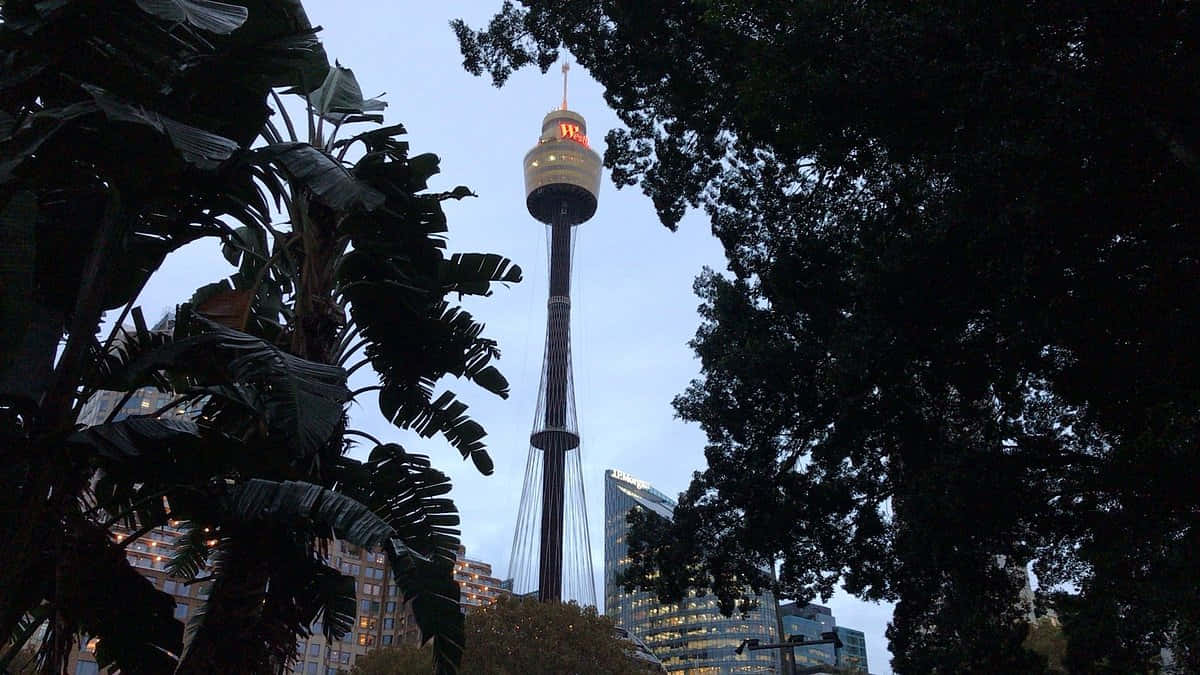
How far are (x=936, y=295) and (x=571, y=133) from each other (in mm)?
78369

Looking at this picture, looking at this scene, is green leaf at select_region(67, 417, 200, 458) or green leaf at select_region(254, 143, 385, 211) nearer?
green leaf at select_region(67, 417, 200, 458)

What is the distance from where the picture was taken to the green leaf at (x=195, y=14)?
197 inches

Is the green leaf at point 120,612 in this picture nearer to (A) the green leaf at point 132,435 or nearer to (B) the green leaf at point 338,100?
(A) the green leaf at point 132,435

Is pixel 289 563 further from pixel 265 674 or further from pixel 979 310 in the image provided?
pixel 979 310

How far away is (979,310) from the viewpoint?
11.2 metres

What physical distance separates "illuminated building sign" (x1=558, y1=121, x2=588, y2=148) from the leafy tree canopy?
7069 centimetres

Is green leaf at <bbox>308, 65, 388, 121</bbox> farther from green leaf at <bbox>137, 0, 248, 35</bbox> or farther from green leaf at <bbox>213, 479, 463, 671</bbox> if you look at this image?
green leaf at <bbox>213, 479, 463, 671</bbox>

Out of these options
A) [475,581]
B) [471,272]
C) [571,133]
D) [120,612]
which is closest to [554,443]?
[571,133]

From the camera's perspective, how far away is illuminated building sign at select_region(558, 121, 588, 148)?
8519 centimetres

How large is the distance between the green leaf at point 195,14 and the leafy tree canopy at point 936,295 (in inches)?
292

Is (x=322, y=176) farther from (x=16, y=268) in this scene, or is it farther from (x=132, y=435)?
(x=132, y=435)

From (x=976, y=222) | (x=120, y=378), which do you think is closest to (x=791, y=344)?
(x=976, y=222)

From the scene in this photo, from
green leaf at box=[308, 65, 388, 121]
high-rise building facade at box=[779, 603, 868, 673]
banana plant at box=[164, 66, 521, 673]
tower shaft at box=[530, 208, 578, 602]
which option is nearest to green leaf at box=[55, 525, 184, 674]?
banana plant at box=[164, 66, 521, 673]

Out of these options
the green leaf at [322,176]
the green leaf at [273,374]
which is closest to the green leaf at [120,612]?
the green leaf at [273,374]
